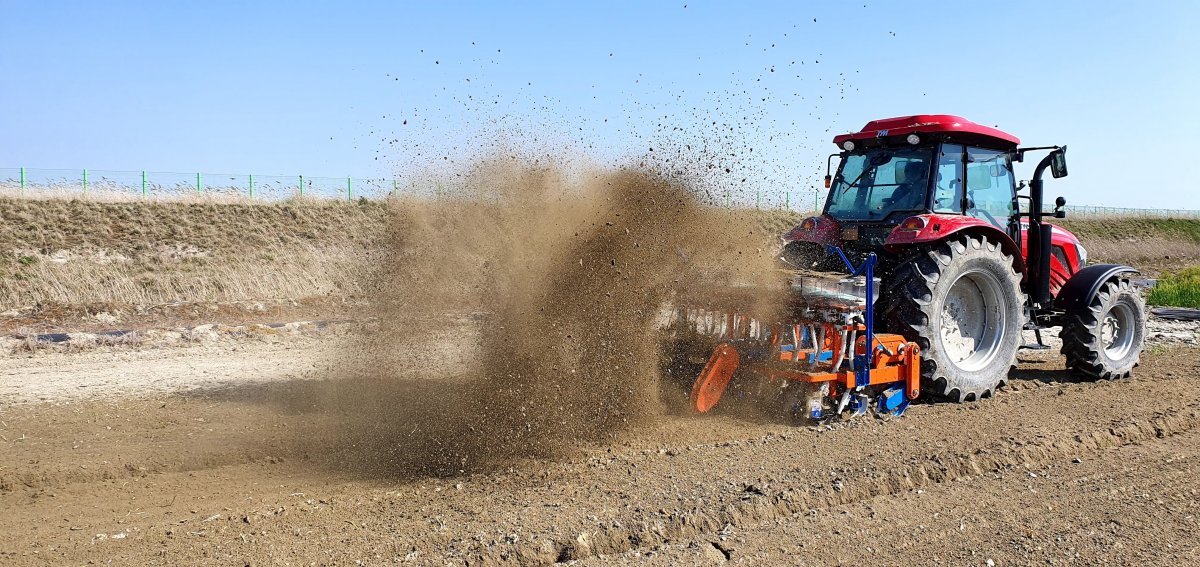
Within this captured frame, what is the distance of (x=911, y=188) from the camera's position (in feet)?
22.3

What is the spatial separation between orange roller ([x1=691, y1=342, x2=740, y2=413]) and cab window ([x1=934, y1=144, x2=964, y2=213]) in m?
2.15

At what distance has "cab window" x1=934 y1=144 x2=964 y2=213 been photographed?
6.72 meters

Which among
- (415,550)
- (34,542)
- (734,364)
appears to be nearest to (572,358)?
(734,364)

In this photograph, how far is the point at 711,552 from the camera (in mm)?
3652

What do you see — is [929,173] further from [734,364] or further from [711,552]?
[711,552]

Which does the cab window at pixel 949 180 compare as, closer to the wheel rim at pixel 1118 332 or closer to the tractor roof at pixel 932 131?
the tractor roof at pixel 932 131

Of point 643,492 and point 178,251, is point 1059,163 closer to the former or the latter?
point 643,492

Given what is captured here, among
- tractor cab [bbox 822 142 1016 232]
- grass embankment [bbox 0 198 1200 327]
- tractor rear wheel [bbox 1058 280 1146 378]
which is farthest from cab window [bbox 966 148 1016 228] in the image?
grass embankment [bbox 0 198 1200 327]

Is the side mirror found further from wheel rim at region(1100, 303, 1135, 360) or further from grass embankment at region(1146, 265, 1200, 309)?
grass embankment at region(1146, 265, 1200, 309)

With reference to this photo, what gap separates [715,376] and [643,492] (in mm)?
1817

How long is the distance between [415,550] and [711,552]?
1.27 m

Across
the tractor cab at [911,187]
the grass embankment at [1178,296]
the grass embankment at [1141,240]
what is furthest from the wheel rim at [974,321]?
the grass embankment at [1141,240]

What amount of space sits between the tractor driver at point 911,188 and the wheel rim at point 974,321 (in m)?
0.70

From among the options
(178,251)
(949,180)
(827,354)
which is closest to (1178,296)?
(949,180)
